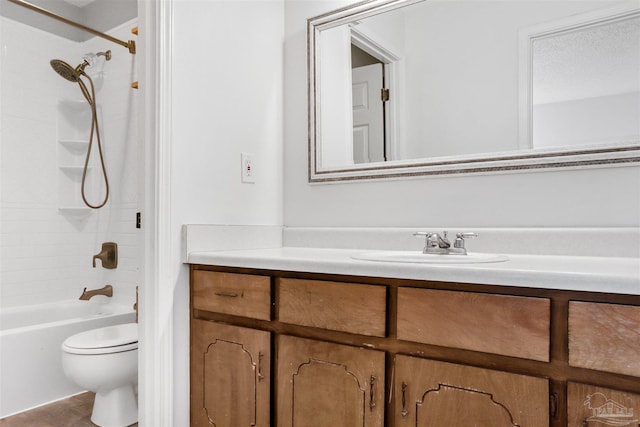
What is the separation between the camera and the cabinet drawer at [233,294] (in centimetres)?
141

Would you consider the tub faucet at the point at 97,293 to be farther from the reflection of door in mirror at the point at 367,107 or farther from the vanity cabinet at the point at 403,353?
the reflection of door in mirror at the point at 367,107

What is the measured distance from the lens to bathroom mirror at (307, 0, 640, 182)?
1.38m

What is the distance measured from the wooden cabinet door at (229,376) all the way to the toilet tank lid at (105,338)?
55cm

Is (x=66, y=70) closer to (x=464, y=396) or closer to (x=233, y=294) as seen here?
(x=233, y=294)

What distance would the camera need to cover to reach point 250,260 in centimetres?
142

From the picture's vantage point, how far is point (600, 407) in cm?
91

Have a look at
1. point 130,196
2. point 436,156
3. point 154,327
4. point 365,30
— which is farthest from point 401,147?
point 130,196

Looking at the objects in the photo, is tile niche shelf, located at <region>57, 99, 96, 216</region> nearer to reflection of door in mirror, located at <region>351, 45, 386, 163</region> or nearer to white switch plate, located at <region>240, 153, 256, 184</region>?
white switch plate, located at <region>240, 153, 256, 184</region>

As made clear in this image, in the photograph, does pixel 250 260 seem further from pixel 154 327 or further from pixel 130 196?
pixel 130 196

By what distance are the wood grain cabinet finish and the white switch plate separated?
1.35 m

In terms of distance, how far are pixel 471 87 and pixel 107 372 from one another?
187cm

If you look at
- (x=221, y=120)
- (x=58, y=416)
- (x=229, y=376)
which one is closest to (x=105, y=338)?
(x=58, y=416)

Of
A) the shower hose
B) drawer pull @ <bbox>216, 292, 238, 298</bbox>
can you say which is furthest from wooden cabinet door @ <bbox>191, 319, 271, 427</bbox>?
the shower hose

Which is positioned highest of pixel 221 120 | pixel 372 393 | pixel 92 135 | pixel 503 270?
pixel 92 135
